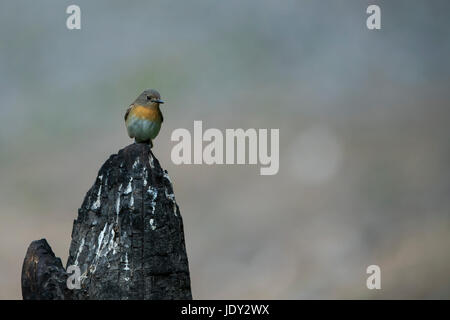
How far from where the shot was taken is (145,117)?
24234 millimetres

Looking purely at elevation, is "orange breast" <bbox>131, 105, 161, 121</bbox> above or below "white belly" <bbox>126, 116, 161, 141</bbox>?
above

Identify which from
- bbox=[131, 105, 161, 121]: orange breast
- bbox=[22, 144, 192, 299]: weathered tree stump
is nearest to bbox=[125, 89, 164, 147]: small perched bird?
bbox=[131, 105, 161, 121]: orange breast

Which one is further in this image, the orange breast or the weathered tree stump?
the orange breast

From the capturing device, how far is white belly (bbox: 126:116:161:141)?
24.3 m

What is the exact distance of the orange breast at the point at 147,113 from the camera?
Result: 24250 millimetres

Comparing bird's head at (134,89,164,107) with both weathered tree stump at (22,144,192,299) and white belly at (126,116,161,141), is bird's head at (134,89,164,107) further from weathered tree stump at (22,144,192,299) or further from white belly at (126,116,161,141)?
weathered tree stump at (22,144,192,299)

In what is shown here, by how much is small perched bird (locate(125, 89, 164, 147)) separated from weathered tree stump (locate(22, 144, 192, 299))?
4.10 meters

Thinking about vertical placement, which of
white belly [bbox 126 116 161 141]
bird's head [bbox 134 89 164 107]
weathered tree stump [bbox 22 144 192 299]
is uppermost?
bird's head [bbox 134 89 164 107]

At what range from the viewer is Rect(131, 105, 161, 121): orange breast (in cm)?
2425
